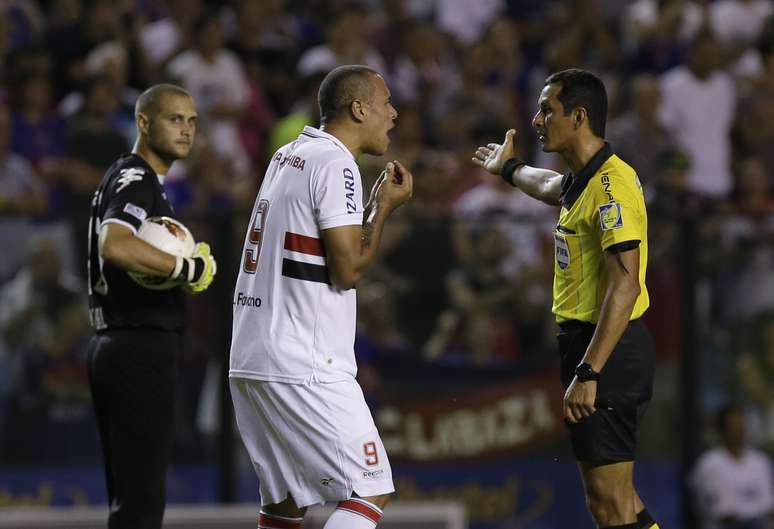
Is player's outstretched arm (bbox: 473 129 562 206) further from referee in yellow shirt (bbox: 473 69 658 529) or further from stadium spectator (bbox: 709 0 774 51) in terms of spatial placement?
stadium spectator (bbox: 709 0 774 51)

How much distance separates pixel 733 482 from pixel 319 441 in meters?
5.33

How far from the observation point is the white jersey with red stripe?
5.15 m

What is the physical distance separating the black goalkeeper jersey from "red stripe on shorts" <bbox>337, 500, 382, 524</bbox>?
1308mm

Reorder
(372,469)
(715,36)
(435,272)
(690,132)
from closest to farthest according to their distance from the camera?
(372,469)
(435,272)
(690,132)
(715,36)

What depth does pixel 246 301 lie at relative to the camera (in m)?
5.29

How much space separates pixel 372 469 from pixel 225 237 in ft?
15.5

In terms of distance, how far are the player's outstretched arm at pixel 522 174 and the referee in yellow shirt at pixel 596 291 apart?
1.21 ft

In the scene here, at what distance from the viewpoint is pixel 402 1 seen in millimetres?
12492

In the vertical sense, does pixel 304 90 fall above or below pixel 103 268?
above

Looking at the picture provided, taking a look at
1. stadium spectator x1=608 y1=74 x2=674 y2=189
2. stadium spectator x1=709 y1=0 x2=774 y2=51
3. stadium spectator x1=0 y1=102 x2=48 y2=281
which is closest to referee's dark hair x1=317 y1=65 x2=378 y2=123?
stadium spectator x1=0 y1=102 x2=48 y2=281

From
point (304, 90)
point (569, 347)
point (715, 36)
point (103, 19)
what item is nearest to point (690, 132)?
→ point (715, 36)

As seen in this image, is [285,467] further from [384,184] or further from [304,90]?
[304,90]

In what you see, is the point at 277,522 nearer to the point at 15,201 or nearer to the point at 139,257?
the point at 139,257

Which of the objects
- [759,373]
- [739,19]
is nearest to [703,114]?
[739,19]
